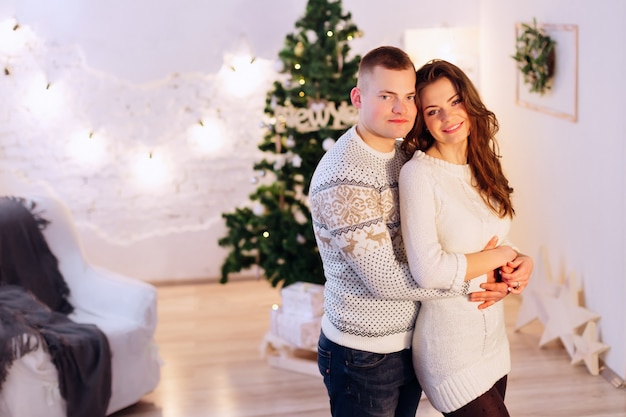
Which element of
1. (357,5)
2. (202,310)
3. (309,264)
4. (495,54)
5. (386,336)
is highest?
(357,5)

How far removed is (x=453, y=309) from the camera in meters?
2.10

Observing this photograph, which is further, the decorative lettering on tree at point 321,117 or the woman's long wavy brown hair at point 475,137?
the decorative lettering on tree at point 321,117

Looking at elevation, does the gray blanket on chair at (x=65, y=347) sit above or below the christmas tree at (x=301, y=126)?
below

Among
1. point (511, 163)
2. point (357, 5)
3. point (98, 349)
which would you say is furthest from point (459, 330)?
point (357, 5)

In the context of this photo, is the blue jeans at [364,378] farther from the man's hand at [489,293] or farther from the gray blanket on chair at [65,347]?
the gray blanket on chair at [65,347]

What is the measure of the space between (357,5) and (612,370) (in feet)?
9.33

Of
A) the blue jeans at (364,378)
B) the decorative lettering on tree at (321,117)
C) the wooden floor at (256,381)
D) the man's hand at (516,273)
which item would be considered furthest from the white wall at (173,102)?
the blue jeans at (364,378)

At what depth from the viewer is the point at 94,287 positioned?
3.95 m

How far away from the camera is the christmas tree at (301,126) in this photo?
415 cm

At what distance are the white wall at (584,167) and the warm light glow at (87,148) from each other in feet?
8.19

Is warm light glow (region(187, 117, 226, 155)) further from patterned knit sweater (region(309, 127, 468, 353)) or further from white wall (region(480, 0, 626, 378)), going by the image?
patterned knit sweater (region(309, 127, 468, 353))

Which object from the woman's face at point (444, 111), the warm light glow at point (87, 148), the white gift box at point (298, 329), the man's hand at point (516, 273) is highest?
the woman's face at point (444, 111)

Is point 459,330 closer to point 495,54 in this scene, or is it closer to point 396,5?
point 495,54

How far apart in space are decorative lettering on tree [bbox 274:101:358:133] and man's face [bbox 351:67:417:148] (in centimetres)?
211
